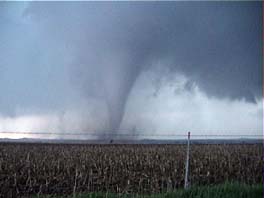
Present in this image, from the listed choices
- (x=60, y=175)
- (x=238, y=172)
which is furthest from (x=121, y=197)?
(x=238, y=172)

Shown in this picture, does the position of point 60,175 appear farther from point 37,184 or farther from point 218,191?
point 218,191

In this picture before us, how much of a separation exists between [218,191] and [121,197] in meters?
3.27

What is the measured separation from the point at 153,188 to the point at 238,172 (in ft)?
28.2

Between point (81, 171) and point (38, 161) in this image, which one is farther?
point (38, 161)

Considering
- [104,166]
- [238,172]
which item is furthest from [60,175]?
[238,172]

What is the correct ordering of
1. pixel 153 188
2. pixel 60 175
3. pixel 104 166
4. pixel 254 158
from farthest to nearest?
pixel 254 158 < pixel 104 166 < pixel 60 175 < pixel 153 188

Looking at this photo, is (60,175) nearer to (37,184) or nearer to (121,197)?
(37,184)

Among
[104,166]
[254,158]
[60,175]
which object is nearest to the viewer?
[60,175]

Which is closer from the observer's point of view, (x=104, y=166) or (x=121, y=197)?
(x=121, y=197)

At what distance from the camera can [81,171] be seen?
84.2ft

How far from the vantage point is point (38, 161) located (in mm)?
29656

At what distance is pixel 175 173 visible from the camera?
24.9 m

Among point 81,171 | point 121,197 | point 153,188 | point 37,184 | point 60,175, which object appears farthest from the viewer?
point 81,171

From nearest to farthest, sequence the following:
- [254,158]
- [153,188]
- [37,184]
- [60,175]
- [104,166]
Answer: [153,188]
[37,184]
[60,175]
[104,166]
[254,158]
